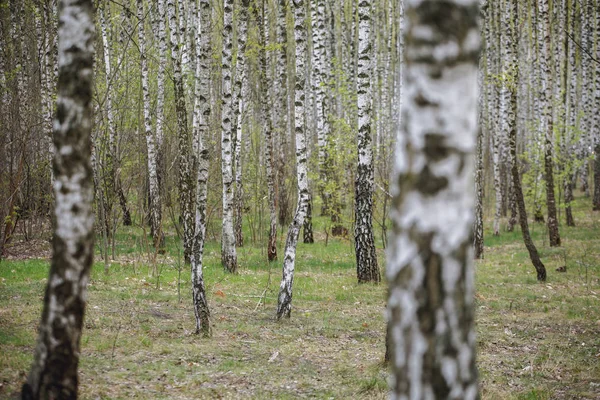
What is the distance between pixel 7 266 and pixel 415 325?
12.5 meters

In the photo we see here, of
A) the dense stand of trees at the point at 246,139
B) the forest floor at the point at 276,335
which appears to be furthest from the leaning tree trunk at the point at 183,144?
the forest floor at the point at 276,335

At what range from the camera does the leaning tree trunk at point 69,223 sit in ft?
12.8

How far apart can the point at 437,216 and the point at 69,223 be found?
277 cm

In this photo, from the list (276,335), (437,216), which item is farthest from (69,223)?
(276,335)

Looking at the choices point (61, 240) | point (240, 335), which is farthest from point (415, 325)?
point (240, 335)

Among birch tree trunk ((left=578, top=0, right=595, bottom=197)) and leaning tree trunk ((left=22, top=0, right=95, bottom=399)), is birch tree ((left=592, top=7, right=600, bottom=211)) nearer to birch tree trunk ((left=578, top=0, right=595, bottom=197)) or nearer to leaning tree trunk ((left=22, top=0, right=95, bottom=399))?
birch tree trunk ((left=578, top=0, right=595, bottom=197))

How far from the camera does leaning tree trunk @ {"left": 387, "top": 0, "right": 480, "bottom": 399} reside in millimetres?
2254

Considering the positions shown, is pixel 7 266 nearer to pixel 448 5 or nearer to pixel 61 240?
pixel 61 240

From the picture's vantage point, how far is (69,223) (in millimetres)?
3979

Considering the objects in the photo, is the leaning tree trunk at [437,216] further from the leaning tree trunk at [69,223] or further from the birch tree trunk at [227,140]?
the birch tree trunk at [227,140]

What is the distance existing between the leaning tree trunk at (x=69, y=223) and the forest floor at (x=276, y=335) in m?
1.47

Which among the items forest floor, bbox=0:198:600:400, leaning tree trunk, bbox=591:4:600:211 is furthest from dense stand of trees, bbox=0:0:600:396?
forest floor, bbox=0:198:600:400

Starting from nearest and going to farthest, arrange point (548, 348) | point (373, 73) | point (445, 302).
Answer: point (445, 302) < point (548, 348) < point (373, 73)

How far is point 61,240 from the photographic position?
3947 millimetres
